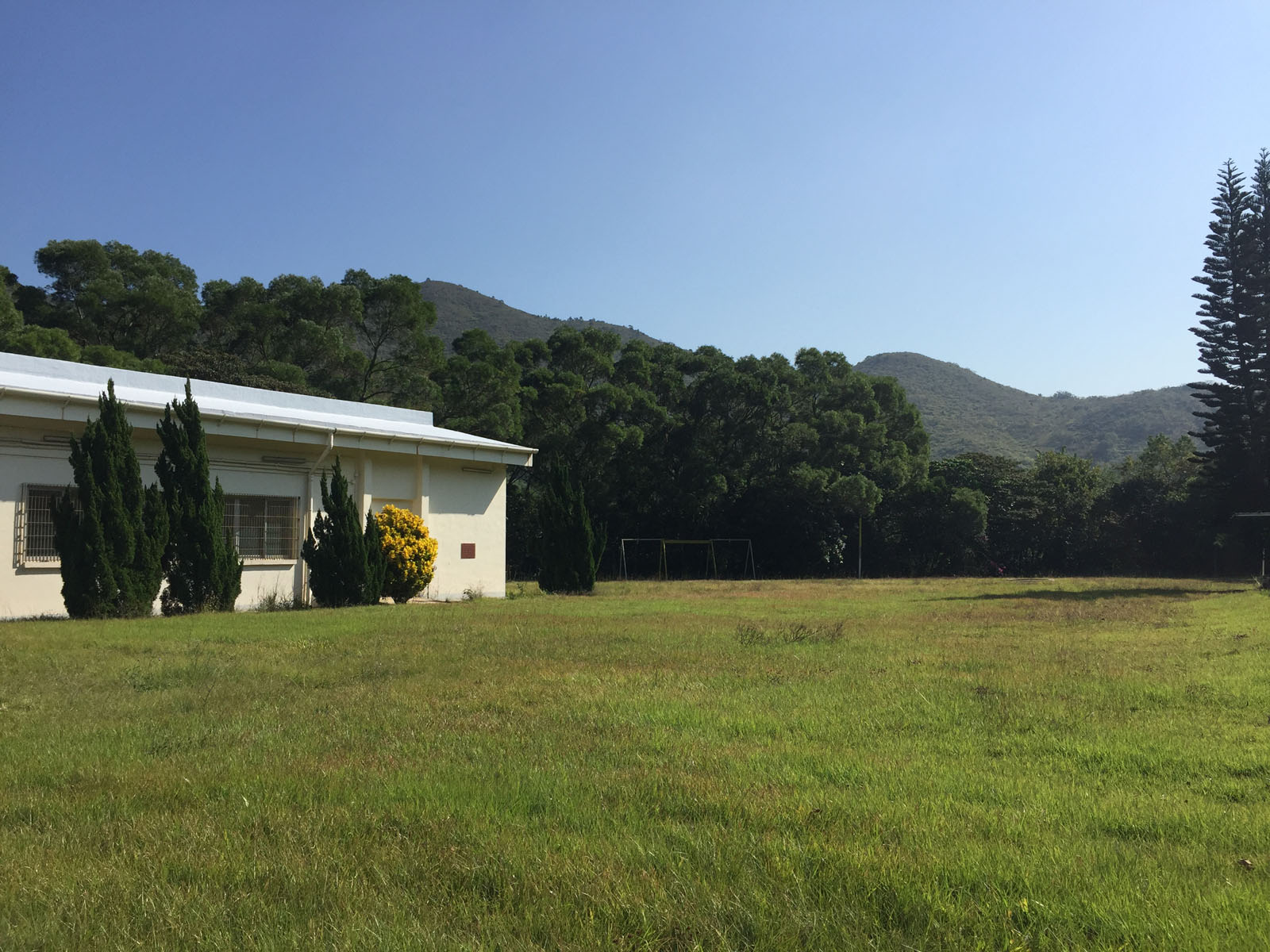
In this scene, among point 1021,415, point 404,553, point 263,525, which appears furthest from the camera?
point 1021,415

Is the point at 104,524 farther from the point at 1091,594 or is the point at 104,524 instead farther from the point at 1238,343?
the point at 1238,343

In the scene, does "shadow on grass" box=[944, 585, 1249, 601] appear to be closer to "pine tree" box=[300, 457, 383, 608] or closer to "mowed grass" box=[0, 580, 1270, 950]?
"pine tree" box=[300, 457, 383, 608]

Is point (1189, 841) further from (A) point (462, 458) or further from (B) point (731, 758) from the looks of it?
(A) point (462, 458)

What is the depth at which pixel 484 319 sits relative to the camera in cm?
7706

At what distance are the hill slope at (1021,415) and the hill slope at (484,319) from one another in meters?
26.2

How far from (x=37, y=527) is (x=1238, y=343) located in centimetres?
3121

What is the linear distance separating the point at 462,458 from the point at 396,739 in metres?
14.7

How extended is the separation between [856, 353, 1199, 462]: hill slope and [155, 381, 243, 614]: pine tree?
6509cm

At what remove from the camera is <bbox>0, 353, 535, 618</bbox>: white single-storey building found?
13.6 metres

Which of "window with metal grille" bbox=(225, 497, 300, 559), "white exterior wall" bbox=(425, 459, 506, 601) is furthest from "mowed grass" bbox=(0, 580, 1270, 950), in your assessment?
"white exterior wall" bbox=(425, 459, 506, 601)

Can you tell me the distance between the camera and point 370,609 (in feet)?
50.8

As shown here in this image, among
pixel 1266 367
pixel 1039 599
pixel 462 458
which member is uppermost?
pixel 1266 367

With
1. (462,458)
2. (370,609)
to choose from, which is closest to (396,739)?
(370,609)

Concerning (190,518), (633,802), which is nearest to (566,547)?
(190,518)
